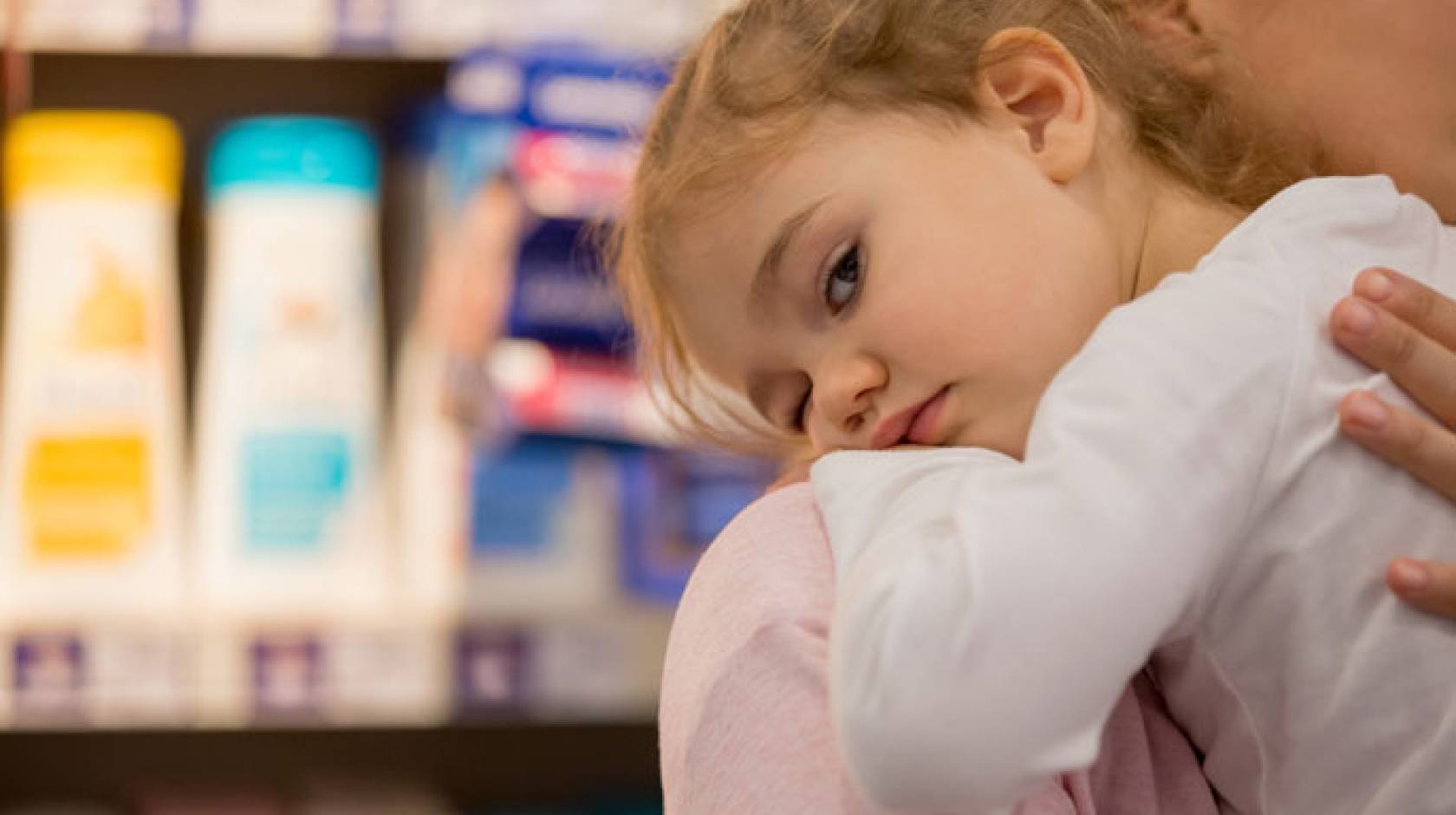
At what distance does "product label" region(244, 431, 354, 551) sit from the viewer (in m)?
1.52

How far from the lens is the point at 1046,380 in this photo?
0.79m

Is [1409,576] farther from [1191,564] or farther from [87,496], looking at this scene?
[87,496]

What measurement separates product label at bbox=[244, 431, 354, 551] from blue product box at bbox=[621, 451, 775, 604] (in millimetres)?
259

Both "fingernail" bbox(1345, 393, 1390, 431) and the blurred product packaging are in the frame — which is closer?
"fingernail" bbox(1345, 393, 1390, 431)

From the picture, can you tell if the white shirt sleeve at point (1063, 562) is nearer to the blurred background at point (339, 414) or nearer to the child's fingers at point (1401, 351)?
the child's fingers at point (1401, 351)

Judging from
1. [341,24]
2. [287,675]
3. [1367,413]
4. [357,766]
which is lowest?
[357,766]

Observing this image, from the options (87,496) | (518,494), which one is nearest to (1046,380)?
(518,494)

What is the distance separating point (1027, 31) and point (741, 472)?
2.68 ft

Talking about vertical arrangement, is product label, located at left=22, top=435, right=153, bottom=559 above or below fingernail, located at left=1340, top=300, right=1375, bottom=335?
below

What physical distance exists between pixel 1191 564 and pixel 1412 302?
0.57 feet

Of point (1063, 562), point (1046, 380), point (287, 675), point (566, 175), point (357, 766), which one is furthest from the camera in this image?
point (357, 766)

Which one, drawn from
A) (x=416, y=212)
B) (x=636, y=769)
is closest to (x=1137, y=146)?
(x=416, y=212)

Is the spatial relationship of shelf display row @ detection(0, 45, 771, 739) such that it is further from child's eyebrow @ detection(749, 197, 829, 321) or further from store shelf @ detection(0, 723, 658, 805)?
child's eyebrow @ detection(749, 197, 829, 321)

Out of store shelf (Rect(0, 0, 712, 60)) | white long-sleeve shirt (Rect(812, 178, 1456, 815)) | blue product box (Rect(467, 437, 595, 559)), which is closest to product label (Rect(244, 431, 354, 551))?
blue product box (Rect(467, 437, 595, 559))
